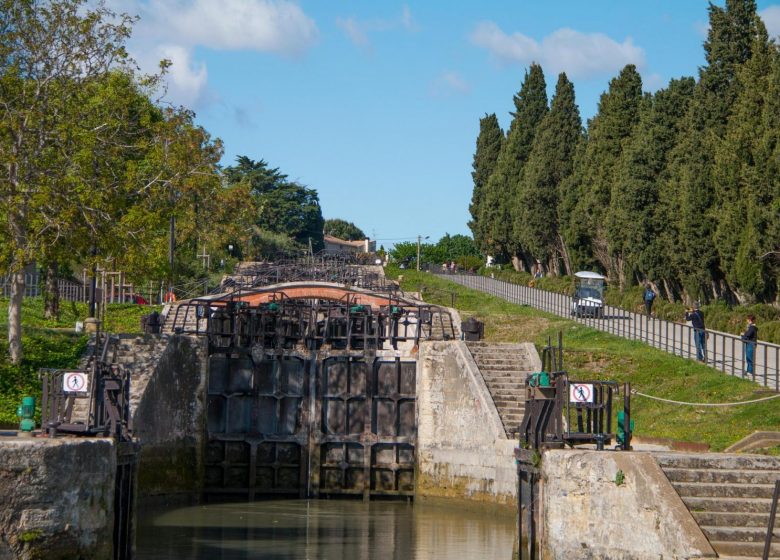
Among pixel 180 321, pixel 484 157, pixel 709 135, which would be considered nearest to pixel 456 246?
pixel 484 157

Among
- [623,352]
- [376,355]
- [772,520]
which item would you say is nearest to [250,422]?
[376,355]

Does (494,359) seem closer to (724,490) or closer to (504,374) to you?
(504,374)

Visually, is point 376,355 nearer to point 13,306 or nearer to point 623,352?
point 623,352

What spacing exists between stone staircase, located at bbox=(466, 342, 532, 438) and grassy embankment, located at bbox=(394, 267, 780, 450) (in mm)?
1221

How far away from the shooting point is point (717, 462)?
1791 centimetres

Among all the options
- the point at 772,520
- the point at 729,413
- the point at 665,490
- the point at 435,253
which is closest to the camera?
the point at 772,520

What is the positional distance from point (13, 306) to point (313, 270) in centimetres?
3132

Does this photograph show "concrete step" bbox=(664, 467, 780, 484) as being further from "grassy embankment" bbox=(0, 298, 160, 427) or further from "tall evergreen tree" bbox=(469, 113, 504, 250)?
"tall evergreen tree" bbox=(469, 113, 504, 250)

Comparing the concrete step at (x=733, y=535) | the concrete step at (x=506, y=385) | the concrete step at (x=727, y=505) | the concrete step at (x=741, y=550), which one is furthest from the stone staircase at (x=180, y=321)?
the concrete step at (x=741, y=550)

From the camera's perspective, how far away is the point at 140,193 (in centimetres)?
3344

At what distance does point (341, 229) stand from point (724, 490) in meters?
166

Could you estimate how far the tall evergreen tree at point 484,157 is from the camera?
87562 millimetres

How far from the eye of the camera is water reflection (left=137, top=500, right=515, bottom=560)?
2514 centimetres

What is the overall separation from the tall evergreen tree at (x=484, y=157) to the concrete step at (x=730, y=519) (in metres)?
69.3
